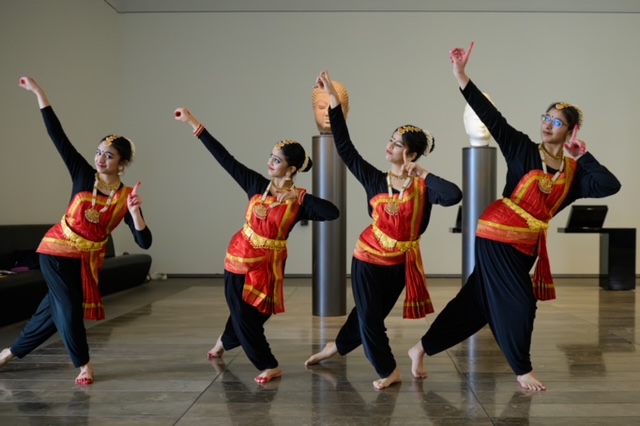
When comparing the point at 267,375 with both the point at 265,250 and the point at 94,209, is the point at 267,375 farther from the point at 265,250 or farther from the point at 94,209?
the point at 94,209

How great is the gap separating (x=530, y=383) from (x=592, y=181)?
3.08 ft

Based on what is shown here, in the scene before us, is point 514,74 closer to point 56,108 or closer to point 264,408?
point 56,108

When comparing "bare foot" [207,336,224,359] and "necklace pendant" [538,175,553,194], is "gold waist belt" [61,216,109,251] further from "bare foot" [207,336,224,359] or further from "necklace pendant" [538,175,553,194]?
"necklace pendant" [538,175,553,194]

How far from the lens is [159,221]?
361 inches

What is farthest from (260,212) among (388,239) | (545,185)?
(545,185)

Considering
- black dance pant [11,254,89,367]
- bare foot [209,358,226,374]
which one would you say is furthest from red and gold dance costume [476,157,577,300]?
black dance pant [11,254,89,367]

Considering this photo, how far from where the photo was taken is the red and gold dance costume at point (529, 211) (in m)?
3.31

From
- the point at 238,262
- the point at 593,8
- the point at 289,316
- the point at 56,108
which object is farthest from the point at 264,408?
the point at 593,8

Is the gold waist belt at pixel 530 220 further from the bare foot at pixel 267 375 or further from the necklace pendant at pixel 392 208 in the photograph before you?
the bare foot at pixel 267 375

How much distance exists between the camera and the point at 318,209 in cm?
353

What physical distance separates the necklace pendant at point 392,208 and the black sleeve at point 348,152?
14 cm

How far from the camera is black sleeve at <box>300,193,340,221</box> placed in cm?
353

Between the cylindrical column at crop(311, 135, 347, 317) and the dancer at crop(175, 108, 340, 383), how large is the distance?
216 centimetres

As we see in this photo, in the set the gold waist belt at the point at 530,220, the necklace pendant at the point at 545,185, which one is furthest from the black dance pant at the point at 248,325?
the necklace pendant at the point at 545,185
